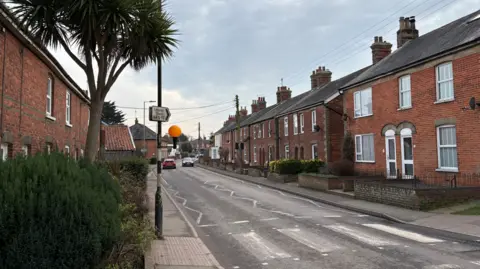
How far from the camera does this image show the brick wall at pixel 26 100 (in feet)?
32.0

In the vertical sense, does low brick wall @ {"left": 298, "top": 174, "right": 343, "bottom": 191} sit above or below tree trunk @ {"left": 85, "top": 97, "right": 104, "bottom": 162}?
below

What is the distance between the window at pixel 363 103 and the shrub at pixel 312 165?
16.4ft

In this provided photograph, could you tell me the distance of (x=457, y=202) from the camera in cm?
1358

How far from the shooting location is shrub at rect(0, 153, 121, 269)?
3975 mm

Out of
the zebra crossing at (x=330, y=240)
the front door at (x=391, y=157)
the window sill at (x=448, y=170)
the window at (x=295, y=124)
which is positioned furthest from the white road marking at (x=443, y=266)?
the window at (x=295, y=124)

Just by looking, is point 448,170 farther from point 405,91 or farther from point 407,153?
point 405,91

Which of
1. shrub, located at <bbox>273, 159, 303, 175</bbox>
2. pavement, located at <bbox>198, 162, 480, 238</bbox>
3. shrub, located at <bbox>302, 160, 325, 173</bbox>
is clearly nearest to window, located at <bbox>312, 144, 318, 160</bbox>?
shrub, located at <bbox>302, 160, 325, 173</bbox>

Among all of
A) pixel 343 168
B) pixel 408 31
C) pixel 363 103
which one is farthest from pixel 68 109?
pixel 408 31

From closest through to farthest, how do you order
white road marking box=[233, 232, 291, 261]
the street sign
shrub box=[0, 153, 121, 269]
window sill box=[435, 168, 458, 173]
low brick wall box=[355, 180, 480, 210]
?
1. shrub box=[0, 153, 121, 269]
2. white road marking box=[233, 232, 291, 261]
3. the street sign
4. low brick wall box=[355, 180, 480, 210]
5. window sill box=[435, 168, 458, 173]

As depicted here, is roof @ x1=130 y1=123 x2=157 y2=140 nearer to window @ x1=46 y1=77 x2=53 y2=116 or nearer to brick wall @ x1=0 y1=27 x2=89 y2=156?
brick wall @ x1=0 y1=27 x2=89 y2=156

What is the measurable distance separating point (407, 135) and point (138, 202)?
45.7 feet

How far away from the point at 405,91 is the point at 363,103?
408 centimetres

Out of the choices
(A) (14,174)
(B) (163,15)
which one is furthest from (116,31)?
(A) (14,174)

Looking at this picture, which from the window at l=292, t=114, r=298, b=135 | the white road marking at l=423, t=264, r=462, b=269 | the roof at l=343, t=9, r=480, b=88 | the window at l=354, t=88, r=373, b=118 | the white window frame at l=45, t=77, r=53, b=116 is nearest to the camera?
the white road marking at l=423, t=264, r=462, b=269
